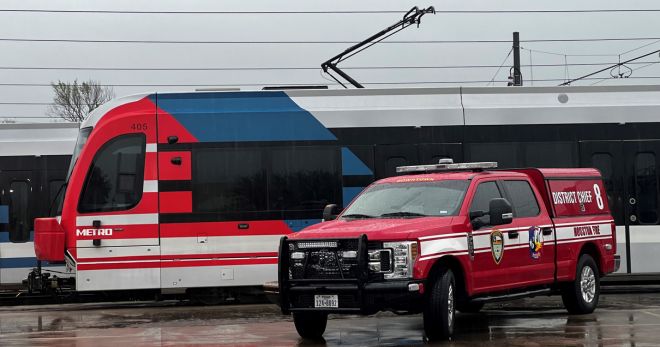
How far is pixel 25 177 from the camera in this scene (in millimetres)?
19359

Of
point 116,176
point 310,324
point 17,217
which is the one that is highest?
point 116,176

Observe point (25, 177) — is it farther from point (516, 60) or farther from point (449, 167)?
point (516, 60)

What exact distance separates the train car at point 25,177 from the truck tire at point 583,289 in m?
10.7

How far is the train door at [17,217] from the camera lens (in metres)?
19.1

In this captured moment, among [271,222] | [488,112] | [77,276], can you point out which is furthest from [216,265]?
[488,112]

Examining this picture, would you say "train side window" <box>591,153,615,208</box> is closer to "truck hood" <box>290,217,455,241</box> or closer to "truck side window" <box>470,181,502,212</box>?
"truck side window" <box>470,181,502,212</box>

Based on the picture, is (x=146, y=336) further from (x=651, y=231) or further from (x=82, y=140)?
(x=651, y=231)

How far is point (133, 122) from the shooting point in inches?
626

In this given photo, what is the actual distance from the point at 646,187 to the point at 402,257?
8690 mm

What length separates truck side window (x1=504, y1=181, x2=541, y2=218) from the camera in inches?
504

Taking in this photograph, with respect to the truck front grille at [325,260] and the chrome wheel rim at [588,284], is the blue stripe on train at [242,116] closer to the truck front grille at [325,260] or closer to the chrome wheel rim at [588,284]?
the chrome wheel rim at [588,284]

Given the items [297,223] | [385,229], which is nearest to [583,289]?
[385,229]

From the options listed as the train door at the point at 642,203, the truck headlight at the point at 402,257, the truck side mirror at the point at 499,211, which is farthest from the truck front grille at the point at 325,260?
the train door at the point at 642,203

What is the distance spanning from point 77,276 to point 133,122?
270cm
